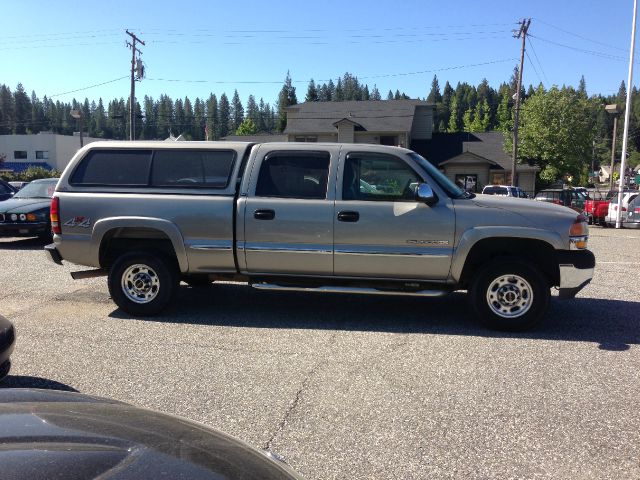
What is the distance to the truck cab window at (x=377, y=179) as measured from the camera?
6.09 metres

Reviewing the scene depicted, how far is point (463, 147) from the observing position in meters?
47.5

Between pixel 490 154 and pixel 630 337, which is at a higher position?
pixel 490 154

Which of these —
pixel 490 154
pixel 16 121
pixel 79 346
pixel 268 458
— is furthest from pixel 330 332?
pixel 16 121

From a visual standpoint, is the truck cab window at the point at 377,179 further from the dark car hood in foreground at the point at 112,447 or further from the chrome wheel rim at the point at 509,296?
the dark car hood in foreground at the point at 112,447

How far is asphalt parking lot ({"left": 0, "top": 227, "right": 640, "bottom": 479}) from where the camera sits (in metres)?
3.39

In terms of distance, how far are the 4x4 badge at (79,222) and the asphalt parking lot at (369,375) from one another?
43.8 inches

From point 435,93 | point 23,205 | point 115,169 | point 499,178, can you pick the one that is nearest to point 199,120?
point 435,93

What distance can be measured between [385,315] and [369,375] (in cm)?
206

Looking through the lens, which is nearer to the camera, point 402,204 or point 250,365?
point 250,365

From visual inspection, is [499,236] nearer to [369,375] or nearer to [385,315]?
[385,315]

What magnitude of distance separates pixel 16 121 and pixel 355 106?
12903 cm

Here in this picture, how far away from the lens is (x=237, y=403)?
4.07 metres

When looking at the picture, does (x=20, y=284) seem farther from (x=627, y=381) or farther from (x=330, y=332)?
(x=627, y=381)

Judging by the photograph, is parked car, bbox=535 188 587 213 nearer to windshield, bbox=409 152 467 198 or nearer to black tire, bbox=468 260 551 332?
windshield, bbox=409 152 467 198
